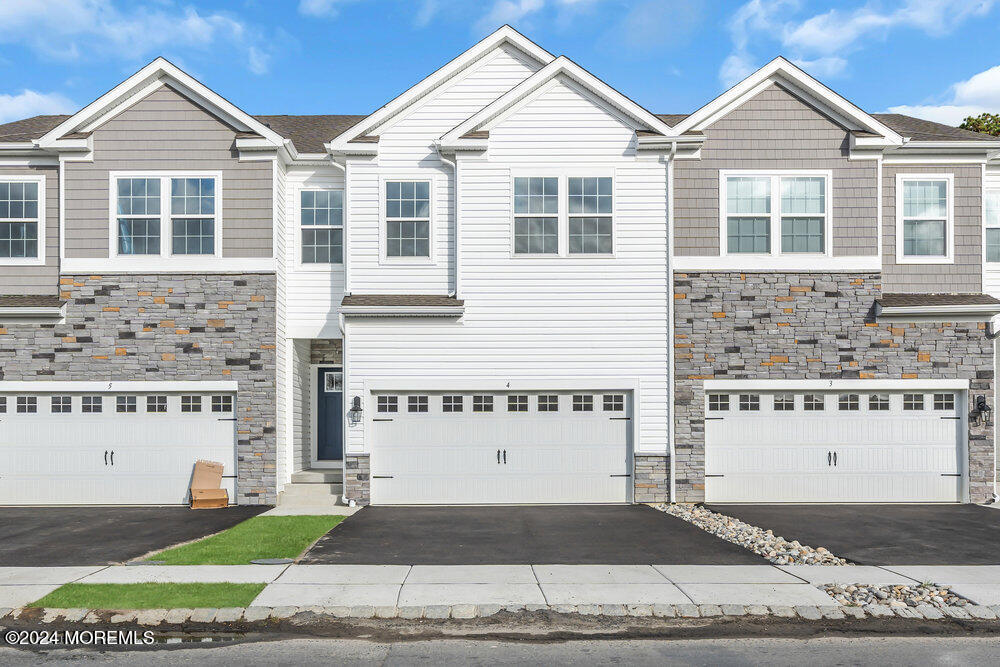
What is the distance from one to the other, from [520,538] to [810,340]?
7.92 metres

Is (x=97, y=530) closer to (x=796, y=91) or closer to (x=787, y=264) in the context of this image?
(x=787, y=264)

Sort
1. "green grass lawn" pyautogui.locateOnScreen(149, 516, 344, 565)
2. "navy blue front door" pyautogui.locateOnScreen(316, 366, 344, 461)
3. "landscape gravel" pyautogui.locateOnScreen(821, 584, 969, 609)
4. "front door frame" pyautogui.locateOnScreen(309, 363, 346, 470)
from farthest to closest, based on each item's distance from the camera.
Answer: "navy blue front door" pyautogui.locateOnScreen(316, 366, 344, 461), "front door frame" pyautogui.locateOnScreen(309, 363, 346, 470), "green grass lawn" pyautogui.locateOnScreen(149, 516, 344, 565), "landscape gravel" pyautogui.locateOnScreen(821, 584, 969, 609)

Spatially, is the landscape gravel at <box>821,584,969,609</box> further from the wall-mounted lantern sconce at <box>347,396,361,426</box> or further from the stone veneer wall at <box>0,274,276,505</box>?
the stone veneer wall at <box>0,274,276,505</box>

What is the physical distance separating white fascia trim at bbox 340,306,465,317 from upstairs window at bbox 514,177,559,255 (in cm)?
186

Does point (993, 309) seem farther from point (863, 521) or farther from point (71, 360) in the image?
point (71, 360)

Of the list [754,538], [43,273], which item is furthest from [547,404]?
[43,273]

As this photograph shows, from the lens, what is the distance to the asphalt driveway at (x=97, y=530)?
11141 millimetres

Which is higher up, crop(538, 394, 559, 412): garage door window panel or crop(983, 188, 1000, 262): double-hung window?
crop(983, 188, 1000, 262): double-hung window

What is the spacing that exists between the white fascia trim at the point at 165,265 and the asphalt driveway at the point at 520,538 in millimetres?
5536

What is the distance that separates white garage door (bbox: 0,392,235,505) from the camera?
16.2 m

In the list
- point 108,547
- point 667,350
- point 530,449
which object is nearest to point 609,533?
point 530,449

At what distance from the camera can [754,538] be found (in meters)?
12.4

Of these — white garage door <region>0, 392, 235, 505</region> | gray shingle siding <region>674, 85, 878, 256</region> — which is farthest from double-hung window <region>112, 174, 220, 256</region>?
gray shingle siding <region>674, 85, 878, 256</region>

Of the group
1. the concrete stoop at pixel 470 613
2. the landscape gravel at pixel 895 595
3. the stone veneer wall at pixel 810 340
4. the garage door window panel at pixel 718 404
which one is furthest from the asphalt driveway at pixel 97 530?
the stone veneer wall at pixel 810 340
